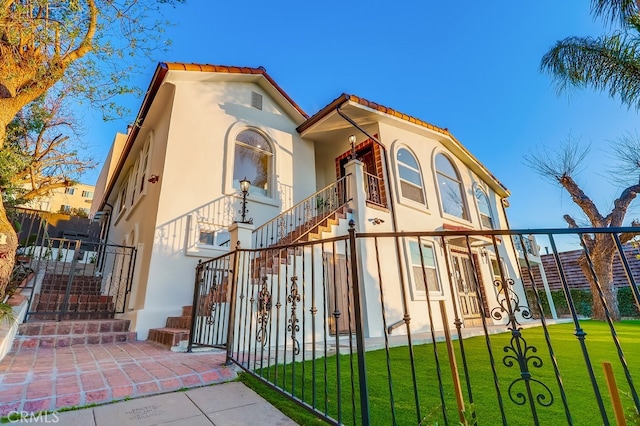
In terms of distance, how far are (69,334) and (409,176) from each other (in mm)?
8665

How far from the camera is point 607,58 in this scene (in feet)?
21.6

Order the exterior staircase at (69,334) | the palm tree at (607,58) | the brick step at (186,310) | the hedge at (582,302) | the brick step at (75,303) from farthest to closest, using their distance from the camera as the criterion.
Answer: the hedge at (582,302)
the brick step at (75,303)
the palm tree at (607,58)
the brick step at (186,310)
the exterior staircase at (69,334)

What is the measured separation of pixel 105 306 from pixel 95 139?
5.40 meters

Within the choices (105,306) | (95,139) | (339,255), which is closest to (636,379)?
(339,255)

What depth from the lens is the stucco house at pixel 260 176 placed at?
618cm

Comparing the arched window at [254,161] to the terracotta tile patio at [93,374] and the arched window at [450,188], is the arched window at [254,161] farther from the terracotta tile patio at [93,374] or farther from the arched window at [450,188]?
the arched window at [450,188]

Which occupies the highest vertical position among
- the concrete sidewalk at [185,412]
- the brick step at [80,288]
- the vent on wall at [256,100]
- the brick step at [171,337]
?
the vent on wall at [256,100]

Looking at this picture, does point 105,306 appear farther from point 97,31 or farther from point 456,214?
point 456,214

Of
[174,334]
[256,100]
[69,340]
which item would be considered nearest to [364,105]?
[256,100]

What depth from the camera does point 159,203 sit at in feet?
20.2

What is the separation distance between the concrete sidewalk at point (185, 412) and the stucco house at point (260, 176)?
122 inches

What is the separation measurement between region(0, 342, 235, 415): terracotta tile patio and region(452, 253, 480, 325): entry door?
7588 mm

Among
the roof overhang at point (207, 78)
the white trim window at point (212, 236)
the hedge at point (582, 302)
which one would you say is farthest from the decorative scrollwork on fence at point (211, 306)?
the hedge at point (582, 302)

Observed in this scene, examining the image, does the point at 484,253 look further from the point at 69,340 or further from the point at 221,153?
the point at 69,340
